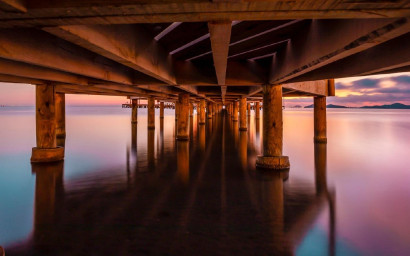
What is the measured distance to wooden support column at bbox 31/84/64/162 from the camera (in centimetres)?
1141

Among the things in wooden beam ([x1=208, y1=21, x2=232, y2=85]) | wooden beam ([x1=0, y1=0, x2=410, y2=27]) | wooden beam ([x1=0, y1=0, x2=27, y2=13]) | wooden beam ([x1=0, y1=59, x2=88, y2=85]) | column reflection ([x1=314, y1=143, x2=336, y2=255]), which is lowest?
column reflection ([x1=314, y1=143, x2=336, y2=255])

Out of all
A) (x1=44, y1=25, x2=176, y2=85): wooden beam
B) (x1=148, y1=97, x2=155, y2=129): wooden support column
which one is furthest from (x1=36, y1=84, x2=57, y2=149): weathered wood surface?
(x1=148, y1=97, x2=155, y2=129): wooden support column

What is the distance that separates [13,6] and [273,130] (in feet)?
29.4

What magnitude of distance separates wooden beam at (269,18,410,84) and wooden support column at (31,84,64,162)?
947 centimetres

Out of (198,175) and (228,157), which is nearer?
(198,175)

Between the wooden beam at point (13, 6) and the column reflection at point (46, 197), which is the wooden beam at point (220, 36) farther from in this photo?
the column reflection at point (46, 197)

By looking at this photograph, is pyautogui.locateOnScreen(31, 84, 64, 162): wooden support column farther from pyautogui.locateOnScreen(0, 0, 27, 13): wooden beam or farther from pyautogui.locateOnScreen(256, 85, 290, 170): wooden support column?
pyautogui.locateOnScreen(0, 0, 27, 13): wooden beam

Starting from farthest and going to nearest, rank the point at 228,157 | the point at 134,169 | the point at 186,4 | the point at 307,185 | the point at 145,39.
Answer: the point at 228,157 < the point at 134,169 < the point at 307,185 < the point at 145,39 < the point at 186,4

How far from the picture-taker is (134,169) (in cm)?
1137

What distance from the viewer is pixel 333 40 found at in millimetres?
4645

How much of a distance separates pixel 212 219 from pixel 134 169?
6.24 m

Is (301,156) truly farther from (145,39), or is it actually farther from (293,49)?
(145,39)

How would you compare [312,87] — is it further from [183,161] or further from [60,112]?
[60,112]

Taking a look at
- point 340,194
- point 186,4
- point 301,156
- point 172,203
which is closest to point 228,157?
point 301,156
